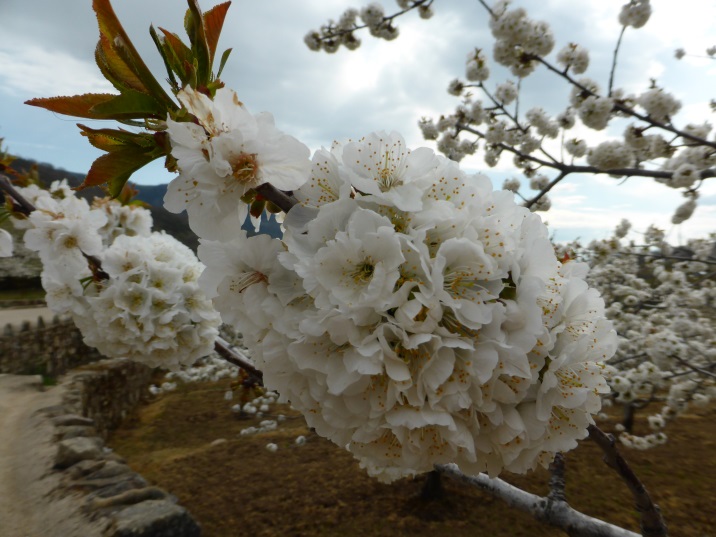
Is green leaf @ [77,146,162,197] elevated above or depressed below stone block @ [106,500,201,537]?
above

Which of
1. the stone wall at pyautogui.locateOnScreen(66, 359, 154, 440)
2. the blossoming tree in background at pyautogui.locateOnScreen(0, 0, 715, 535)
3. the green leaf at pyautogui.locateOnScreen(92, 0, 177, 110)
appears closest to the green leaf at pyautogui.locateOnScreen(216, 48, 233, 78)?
the blossoming tree in background at pyautogui.locateOnScreen(0, 0, 715, 535)

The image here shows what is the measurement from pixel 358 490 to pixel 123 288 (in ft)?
12.7

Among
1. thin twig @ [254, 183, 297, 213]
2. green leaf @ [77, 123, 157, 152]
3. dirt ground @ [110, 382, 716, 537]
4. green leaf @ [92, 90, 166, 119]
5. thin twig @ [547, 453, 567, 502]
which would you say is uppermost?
green leaf @ [92, 90, 166, 119]

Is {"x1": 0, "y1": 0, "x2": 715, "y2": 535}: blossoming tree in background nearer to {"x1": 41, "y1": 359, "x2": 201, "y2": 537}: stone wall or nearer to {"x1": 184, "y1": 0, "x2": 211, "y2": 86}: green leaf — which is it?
{"x1": 184, "y1": 0, "x2": 211, "y2": 86}: green leaf

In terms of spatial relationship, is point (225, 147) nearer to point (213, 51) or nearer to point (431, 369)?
point (213, 51)

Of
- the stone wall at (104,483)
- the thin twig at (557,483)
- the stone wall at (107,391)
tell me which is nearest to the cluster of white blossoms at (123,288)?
the thin twig at (557,483)

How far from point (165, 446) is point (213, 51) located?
23.5 feet

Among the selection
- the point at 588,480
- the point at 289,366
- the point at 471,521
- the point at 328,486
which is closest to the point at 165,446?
the point at 328,486

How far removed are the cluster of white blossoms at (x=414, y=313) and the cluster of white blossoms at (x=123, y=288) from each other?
4.37 ft

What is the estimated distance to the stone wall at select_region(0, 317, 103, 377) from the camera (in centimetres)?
738

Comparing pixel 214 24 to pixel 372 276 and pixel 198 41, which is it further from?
pixel 372 276

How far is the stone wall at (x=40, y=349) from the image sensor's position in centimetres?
738

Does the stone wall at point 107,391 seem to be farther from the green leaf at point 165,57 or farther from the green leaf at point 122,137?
the green leaf at point 165,57

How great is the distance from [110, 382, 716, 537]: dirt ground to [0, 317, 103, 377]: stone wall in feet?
7.74
